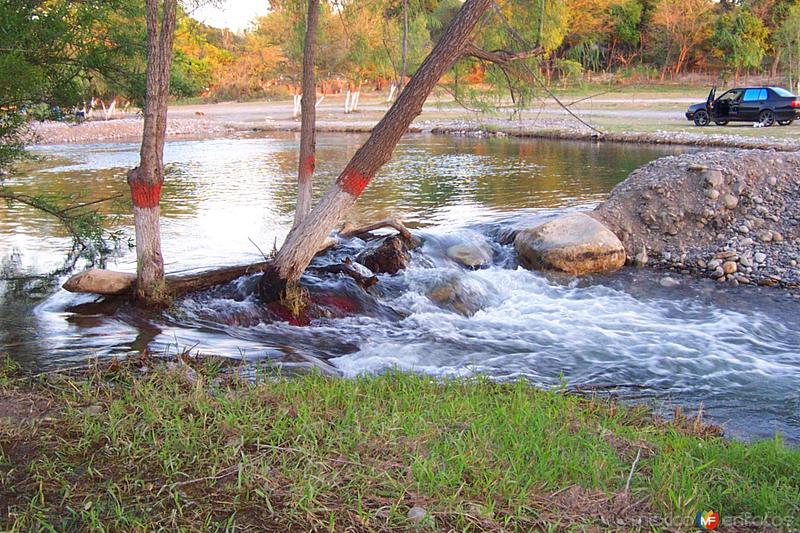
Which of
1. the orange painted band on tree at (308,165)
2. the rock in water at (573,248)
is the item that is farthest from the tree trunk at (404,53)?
the rock in water at (573,248)

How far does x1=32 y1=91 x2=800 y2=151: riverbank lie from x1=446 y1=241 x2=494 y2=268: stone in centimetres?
918

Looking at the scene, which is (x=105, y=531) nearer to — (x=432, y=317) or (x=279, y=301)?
(x=279, y=301)

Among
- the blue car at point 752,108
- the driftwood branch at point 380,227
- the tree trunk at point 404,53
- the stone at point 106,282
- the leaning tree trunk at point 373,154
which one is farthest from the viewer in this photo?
the blue car at point 752,108

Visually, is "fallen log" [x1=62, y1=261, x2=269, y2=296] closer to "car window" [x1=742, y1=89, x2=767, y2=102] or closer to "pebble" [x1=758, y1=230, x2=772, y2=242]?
"pebble" [x1=758, y1=230, x2=772, y2=242]

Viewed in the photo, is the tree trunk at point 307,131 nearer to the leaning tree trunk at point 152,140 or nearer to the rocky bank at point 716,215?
the leaning tree trunk at point 152,140

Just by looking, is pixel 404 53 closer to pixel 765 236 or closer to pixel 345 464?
pixel 345 464

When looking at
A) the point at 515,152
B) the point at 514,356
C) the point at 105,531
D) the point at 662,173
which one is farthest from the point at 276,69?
the point at 105,531

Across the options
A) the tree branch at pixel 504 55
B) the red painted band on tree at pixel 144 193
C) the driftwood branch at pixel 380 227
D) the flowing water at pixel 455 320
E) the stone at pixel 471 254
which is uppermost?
the tree branch at pixel 504 55

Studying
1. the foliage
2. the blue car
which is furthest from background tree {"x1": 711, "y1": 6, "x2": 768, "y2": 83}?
the blue car

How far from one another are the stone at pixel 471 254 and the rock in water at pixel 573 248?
591mm

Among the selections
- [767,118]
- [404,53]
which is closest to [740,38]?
[767,118]

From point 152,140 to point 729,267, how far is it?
8700mm

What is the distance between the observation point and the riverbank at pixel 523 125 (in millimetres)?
27250

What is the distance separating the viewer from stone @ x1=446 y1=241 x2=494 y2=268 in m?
12.4
